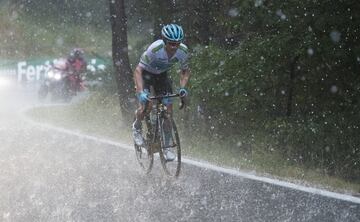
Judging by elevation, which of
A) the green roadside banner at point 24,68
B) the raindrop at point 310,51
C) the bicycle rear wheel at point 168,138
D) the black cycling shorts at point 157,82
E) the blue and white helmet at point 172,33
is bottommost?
the green roadside banner at point 24,68

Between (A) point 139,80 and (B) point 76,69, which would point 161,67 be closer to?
(A) point 139,80

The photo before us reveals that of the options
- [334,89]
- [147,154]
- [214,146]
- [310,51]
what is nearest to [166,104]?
[147,154]

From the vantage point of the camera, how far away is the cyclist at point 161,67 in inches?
309

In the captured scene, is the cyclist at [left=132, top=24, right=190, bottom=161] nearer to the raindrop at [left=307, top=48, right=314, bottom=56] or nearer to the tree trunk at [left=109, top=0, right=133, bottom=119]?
the raindrop at [left=307, top=48, right=314, bottom=56]

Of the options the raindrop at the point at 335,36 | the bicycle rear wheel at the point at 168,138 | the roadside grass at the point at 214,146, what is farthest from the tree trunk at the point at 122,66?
the bicycle rear wheel at the point at 168,138

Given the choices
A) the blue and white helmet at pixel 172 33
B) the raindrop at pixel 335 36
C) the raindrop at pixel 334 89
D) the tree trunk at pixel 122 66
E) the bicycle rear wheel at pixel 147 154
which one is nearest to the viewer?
the blue and white helmet at pixel 172 33

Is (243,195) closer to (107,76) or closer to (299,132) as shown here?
(299,132)

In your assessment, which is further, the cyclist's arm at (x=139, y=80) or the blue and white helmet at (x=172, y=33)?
the cyclist's arm at (x=139, y=80)

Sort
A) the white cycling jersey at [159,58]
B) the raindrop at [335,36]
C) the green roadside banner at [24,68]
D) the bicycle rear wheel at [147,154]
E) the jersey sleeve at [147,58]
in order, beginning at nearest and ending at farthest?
the white cycling jersey at [159,58] → the jersey sleeve at [147,58] → the bicycle rear wheel at [147,154] → the raindrop at [335,36] → the green roadside banner at [24,68]

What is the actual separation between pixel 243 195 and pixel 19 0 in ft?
155

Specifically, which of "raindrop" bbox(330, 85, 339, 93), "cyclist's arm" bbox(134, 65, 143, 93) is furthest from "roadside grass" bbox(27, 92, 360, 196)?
"cyclist's arm" bbox(134, 65, 143, 93)

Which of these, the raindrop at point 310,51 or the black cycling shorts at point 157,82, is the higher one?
the raindrop at point 310,51

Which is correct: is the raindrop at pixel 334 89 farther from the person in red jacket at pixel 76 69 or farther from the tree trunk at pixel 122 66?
the person in red jacket at pixel 76 69

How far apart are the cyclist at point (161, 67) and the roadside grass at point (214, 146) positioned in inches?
78.3
